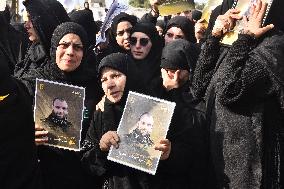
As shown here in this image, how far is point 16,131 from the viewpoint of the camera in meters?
2.24

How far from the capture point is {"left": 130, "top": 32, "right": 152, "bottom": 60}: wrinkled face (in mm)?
4512

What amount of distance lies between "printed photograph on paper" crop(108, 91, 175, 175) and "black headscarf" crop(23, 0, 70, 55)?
4.62 ft

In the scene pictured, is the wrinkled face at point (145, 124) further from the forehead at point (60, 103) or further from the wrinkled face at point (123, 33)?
the wrinkled face at point (123, 33)

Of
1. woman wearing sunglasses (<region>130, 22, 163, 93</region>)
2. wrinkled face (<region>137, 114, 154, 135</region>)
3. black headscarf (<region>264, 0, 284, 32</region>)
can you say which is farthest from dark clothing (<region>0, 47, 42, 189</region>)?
woman wearing sunglasses (<region>130, 22, 163, 93</region>)

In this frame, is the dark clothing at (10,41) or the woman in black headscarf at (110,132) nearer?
the woman in black headscarf at (110,132)

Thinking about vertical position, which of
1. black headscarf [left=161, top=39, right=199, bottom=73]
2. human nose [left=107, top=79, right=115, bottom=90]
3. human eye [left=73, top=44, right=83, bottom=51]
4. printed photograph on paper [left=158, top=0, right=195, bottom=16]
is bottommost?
human nose [left=107, top=79, right=115, bottom=90]

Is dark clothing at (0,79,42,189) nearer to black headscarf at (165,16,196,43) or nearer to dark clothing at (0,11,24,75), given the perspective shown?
black headscarf at (165,16,196,43)

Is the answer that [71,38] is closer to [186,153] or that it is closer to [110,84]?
[110,84]

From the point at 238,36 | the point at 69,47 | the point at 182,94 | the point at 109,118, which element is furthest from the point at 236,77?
the point at 69,47

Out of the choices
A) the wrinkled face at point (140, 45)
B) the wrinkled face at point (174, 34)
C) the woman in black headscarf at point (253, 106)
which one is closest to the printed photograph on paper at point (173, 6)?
the wrinkled face at point (174, 34)

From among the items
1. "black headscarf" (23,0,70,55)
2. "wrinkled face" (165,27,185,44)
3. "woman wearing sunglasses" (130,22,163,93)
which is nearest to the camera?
"black headscarf" (23,0,70,55)

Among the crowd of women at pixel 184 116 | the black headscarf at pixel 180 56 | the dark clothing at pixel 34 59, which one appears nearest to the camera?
the crowd of women at pixel 184 116

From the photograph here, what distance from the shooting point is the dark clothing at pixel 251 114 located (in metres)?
2.63

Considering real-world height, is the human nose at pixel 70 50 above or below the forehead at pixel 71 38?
below
